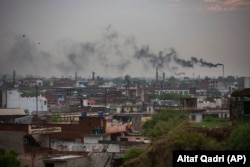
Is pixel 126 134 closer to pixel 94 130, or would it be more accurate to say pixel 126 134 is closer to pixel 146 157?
pixel 94 130

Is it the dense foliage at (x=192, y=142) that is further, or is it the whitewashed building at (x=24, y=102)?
the whitewashed building at (x=24, y=102)

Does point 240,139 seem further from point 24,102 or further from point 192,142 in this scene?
point 24,102

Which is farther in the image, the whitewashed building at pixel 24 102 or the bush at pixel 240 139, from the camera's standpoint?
the whitewashed building at pixel 24 102

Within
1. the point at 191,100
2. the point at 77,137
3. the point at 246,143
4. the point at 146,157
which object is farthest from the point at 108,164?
the point at 191,100

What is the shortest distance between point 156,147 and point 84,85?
35.6 metres

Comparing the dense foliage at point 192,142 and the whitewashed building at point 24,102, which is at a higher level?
the dense foliage at point 192,142

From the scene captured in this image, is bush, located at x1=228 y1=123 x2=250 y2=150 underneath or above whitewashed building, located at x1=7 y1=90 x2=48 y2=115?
above

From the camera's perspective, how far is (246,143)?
19.1ft

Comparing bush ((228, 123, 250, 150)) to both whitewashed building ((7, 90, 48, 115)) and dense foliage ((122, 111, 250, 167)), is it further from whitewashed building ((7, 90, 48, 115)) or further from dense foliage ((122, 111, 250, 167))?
whitewashed building ((7, 90, 48, 115))

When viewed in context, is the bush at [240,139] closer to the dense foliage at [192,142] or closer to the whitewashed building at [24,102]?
the dense foliage at [192,142]

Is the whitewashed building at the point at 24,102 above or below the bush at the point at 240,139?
below

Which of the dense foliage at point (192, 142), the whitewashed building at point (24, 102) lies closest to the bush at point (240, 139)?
the dense foliage at point (192, 142)

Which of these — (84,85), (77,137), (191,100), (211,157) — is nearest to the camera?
(211,157)

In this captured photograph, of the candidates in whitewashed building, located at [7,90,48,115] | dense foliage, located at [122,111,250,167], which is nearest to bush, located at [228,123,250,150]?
dense foliage, located at [122,111,250,167]
